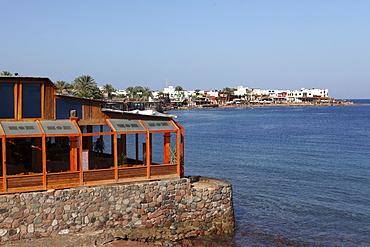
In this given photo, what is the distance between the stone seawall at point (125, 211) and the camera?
14.8 metres

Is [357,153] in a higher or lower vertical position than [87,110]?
lower

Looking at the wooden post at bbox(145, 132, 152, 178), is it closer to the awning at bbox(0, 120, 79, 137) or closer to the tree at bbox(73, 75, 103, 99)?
the awning at bbox(0, 120, 79, 137)

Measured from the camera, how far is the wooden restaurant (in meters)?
15.4

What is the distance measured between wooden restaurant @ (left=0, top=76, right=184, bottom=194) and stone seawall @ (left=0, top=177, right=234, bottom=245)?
50 cm

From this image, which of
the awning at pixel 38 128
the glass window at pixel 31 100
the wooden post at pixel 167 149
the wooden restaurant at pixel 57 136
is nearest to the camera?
the awning at pixel 38 128

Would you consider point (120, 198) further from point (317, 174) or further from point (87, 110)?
point (317, 174)

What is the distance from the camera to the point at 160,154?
43781 mm

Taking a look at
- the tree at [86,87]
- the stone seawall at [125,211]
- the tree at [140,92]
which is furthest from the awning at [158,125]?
the tree at [140,92]

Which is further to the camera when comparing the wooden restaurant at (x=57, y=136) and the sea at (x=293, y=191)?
the sea at (x=293, y=191)

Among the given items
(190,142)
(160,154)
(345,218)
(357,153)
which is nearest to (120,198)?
(345,218)

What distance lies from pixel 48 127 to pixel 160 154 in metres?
28.0

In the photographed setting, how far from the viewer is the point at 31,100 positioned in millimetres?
16422

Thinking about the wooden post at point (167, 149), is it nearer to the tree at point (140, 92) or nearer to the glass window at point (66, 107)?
the glass window at point (66, 107)

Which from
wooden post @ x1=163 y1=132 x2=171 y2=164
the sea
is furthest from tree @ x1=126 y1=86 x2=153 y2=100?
wooden post @ x1=163 y1=132 x2=171 y2=164
